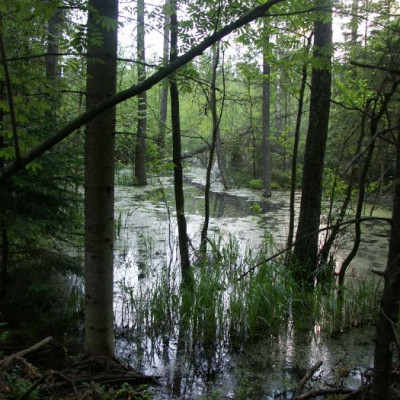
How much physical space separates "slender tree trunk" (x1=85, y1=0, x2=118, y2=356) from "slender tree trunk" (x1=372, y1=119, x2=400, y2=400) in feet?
5.61

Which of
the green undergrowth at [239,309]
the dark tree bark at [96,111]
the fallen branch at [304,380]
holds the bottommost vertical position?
the green undergrowth at [239,309]

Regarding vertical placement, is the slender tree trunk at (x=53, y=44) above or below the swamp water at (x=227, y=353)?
above

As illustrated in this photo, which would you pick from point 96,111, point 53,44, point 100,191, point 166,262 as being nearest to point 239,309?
point 100,191

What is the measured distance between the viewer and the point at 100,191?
262 cm

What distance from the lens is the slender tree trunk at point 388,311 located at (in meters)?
1.68

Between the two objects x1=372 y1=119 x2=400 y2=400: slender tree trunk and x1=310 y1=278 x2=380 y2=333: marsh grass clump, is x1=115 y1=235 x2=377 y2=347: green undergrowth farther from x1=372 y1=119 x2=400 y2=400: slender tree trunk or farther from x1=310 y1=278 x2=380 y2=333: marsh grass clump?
x1=372 y1=119 x2=400 y2=400: slender tree trunk

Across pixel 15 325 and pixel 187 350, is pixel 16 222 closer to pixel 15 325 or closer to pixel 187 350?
pixel 15 325

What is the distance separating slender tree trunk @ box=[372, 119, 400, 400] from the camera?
1677 mm

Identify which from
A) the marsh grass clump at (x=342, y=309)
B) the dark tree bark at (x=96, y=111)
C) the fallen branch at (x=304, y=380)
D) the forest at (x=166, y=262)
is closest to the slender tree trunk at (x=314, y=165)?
the forest at (x=166, y=262)

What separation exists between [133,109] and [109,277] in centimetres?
1051

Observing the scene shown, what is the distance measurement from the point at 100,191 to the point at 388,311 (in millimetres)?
1790

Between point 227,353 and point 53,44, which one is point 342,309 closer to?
point 227,353

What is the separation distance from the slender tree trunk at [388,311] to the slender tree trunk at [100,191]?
5.61 ft

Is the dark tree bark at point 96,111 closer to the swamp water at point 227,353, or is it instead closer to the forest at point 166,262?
the forest at point 166,262
